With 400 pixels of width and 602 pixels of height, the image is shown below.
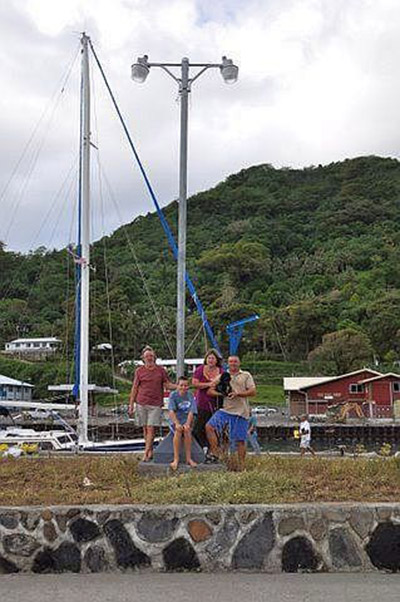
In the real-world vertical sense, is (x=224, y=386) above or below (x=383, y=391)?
below

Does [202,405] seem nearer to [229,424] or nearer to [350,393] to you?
[229,424]

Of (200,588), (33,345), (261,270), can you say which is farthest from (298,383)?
(261,270)

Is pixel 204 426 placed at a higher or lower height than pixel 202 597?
higher

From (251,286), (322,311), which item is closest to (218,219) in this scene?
(251,286)

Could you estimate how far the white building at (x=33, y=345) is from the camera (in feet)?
316

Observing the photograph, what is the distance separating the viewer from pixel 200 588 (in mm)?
5516

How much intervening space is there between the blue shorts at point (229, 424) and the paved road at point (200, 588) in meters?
3.17

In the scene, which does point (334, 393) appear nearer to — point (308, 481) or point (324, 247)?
point (308, 481)

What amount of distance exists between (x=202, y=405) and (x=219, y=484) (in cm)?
267

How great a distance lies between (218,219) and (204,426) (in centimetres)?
14995

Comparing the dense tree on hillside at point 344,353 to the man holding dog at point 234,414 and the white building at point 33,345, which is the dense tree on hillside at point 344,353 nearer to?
the white building at point 33,345

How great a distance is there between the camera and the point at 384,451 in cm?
905

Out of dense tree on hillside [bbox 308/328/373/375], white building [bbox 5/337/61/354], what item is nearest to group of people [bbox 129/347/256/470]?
dense tree on hillside [bbox 308/328/373/375]

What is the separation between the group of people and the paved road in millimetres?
2478
